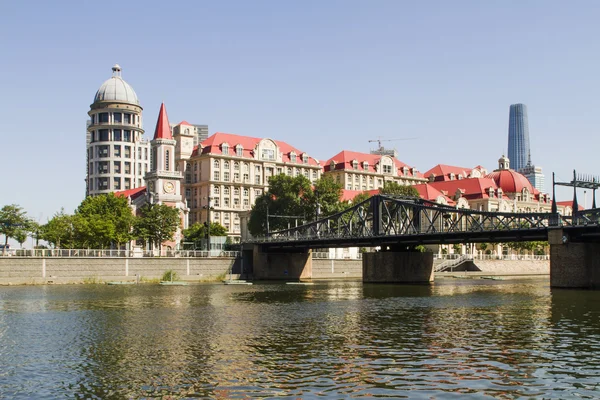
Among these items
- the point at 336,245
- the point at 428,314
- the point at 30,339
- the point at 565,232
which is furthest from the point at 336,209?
the point at 30,339

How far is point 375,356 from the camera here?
40250mm

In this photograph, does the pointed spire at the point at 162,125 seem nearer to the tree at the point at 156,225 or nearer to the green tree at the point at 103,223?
the green tree at the point at 103,223

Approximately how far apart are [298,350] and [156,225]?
348ft

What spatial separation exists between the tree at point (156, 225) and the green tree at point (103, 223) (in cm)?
206

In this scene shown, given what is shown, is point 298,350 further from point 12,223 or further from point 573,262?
point 12,223

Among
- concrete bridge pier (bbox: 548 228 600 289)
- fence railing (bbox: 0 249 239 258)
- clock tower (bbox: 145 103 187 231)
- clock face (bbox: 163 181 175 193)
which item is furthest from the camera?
clock face (bbox: 163 181 175 193)

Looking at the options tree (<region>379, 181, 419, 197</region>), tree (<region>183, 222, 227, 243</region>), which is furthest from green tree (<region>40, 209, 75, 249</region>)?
tree (<region>379, 181, 419, 197</region>)

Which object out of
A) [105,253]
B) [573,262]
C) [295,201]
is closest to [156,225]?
[105,253]

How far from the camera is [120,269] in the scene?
394ft

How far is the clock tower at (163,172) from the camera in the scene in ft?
563

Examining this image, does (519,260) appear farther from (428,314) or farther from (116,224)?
(428,314)

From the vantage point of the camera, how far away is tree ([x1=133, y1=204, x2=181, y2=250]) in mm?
145250

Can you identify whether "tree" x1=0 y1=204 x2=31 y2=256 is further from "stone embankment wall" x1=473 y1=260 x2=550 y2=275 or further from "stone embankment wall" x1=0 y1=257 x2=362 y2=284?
"stone embankment wall" x1=473 y1=260 x2=550 y2=275

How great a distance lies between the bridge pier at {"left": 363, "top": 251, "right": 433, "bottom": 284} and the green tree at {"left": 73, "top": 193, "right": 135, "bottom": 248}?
149 feet
